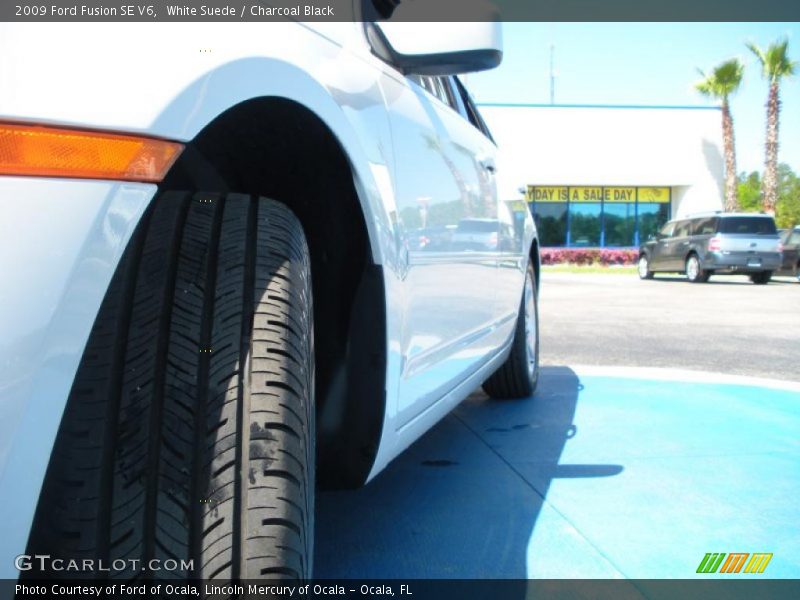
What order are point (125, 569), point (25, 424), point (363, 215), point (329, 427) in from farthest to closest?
point (329, 427) < point (363, 215) < point (125, 569) < point (25, 424)

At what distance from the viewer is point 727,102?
1171 inches

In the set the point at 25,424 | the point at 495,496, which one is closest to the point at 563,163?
the point at 495,496

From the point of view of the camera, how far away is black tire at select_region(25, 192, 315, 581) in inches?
43.5

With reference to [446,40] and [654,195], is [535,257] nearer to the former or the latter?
[446,40]

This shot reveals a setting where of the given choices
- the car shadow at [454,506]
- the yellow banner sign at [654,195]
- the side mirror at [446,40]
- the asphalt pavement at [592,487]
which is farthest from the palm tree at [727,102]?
the side mirror at [446,40]

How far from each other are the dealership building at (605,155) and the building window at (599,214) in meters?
0.04

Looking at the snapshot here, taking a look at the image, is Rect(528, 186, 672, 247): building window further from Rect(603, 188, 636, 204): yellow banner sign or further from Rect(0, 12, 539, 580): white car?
Rect(0, 12, 539, 580): white car

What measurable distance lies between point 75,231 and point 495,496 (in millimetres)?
2037

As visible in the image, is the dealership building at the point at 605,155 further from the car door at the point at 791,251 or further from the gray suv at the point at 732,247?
the car door at the point at 791,251

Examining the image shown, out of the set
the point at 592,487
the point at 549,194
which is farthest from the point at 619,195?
the point at 592,487

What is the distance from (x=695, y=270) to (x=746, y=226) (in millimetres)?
1497

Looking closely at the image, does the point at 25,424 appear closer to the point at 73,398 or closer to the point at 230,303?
the point at 73,398

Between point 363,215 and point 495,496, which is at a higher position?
point 363,215

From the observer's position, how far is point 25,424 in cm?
92
